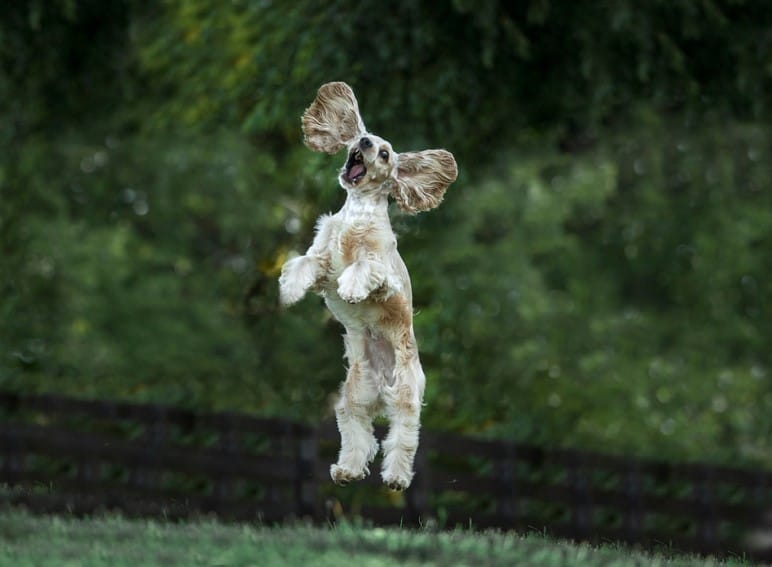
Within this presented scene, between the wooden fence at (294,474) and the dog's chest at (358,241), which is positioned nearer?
the dog's chest at (358,241)

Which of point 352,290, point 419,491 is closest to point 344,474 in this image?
point 352,290

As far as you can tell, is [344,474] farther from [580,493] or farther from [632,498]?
[632,498]

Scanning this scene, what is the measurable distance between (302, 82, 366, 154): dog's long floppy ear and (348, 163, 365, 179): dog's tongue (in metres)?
0.06

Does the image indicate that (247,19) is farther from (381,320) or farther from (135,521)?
(381,320)

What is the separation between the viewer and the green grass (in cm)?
618

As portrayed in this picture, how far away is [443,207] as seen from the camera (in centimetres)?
1180

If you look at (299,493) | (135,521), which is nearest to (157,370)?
(299,493)

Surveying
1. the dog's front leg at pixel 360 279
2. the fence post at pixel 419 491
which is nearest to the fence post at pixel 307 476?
the fence post at pixel 419 491

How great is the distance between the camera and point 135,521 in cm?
873

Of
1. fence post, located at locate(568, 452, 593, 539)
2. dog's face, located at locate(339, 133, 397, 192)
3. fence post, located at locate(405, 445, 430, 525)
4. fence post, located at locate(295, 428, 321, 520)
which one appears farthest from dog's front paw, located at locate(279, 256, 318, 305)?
fence post, located at locate(568, 452, 593, 539)

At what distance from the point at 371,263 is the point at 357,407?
16.3 inches

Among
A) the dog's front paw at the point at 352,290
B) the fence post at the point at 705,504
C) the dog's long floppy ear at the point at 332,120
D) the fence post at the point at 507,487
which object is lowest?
the fence post at the point at 705,504

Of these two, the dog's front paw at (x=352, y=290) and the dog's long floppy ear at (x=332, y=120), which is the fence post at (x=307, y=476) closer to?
the dog's long floppy ear at (x=332, y=120)

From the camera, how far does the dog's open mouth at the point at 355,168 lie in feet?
11.9
